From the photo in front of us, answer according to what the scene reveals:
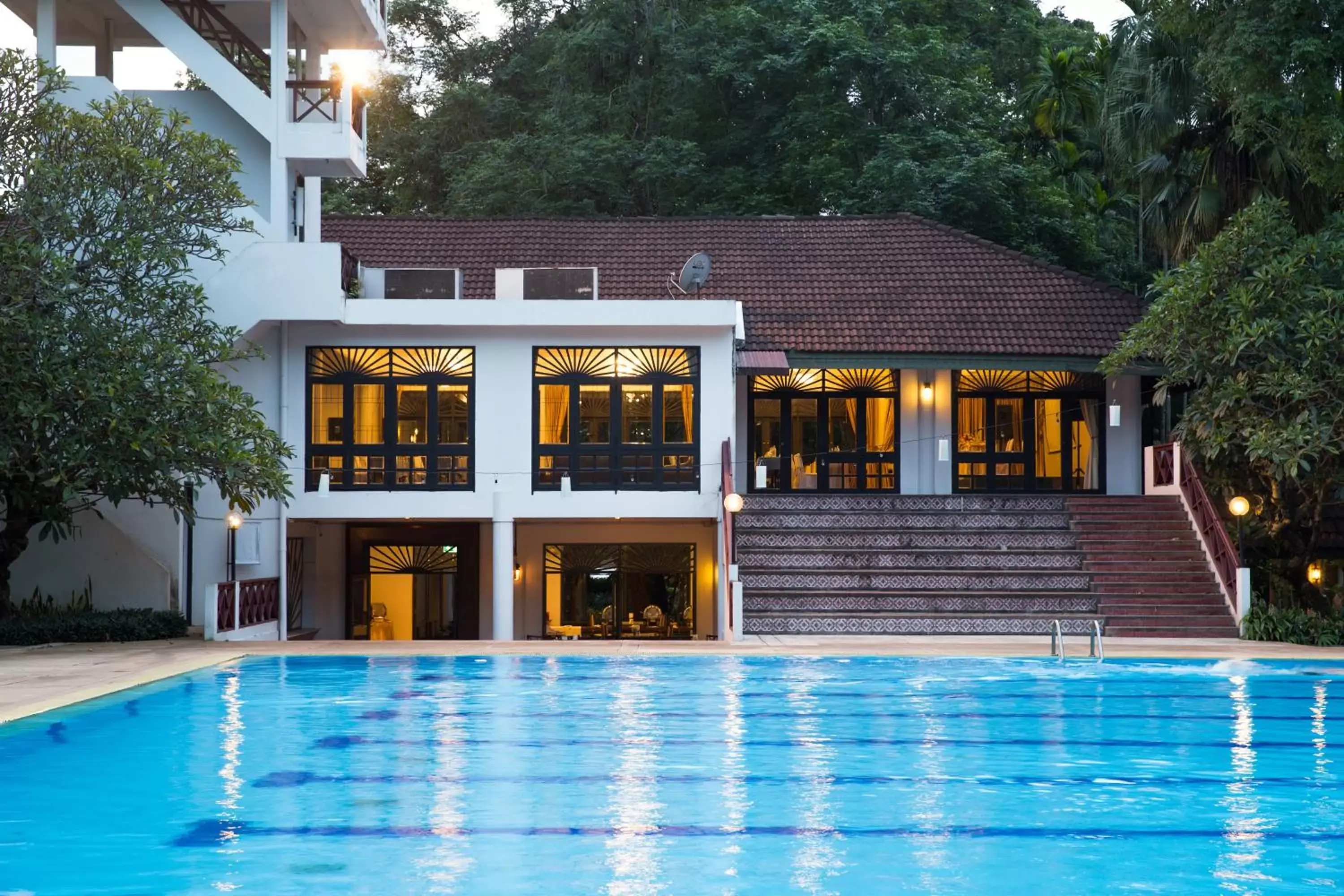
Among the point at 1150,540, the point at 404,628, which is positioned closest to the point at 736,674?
the point at 1150,540

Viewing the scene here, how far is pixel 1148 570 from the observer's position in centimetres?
2292

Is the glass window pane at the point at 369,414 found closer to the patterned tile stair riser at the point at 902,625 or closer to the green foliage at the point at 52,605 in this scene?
the green foliage at the point at 52,605

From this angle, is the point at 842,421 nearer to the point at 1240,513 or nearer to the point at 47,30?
the point at 1240,513

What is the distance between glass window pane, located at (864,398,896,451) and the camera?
27984mm

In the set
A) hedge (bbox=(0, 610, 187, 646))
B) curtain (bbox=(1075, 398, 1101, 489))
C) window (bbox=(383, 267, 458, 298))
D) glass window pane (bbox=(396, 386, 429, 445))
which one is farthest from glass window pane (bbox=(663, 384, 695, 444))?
curtain (bbox=(1075, 398, 1101, 489))

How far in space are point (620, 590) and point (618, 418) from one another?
4.76 m

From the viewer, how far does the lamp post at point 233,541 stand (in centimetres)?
2228

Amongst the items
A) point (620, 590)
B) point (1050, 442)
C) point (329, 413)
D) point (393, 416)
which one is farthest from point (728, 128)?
point (329, 413)

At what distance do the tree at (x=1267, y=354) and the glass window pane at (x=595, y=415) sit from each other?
7812 mm

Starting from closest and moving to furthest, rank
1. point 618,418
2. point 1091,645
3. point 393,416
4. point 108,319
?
point 108,319 < point 1091,645 < point 393,416 < point 618,418

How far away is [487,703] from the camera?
14.8 meters

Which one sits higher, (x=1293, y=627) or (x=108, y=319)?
(x=108, y=319)

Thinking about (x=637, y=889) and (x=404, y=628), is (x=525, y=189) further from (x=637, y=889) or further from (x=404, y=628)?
(x=637, y=889)

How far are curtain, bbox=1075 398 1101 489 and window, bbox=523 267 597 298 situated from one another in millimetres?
9264
